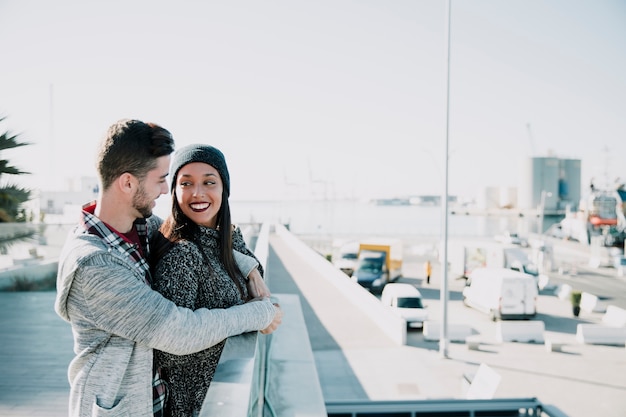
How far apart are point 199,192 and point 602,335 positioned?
17379 millimetres

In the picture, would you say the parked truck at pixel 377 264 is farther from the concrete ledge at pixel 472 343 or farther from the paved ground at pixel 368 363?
the concrete ledge at pixel 472 343

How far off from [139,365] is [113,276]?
35 centimetres

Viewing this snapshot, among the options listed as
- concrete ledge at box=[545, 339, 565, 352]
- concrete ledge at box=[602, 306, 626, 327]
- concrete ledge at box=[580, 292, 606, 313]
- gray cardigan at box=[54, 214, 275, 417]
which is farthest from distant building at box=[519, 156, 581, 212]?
gray cardigan at box=[54, 214, 275, 417]

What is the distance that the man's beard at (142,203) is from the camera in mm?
1612

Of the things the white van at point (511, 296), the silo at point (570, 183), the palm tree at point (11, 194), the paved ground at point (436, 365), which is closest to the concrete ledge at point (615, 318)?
the paved ground at point (436, 365)

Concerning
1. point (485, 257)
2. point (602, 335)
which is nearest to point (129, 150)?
point (602, 335)

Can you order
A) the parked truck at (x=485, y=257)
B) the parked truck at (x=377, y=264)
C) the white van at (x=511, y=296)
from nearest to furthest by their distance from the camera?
1. the white van at (x=511, y=296)
2. the parked truck at (x=377, y=264)
3. the parked truck at (x=485, y=257)

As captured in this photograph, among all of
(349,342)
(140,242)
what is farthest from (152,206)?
(349,342)

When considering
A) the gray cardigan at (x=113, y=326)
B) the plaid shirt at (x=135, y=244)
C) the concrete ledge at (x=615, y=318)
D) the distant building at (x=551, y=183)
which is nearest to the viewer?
the gray cardigan at (x=113, y=326)

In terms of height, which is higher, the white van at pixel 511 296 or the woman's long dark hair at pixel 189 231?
the woman's long dark hair at pixel 189 231

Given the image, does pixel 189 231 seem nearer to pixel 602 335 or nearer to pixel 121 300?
pixel 121 300

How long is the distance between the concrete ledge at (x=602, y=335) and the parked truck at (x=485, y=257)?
8.53 meters

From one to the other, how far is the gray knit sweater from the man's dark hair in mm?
370

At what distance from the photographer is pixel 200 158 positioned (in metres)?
2.02
